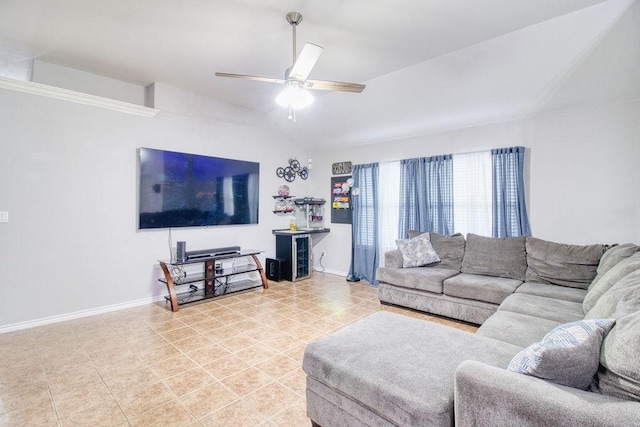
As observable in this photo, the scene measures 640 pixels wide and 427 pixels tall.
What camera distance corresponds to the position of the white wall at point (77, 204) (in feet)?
10.2

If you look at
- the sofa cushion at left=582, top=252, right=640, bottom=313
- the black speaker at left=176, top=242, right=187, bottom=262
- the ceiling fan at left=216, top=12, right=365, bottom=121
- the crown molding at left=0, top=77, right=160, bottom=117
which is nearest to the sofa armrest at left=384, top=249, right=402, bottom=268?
the sofa cushion at left=582, top=252, right=640, bottom=313

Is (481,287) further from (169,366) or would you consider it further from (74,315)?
(74,315)

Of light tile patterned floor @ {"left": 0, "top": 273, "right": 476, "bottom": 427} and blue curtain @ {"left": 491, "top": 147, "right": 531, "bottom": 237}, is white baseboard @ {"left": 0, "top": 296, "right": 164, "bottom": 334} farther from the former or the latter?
blue curtain @ {"left": 491, "top": 147, "right": 531, "bottom": 237}

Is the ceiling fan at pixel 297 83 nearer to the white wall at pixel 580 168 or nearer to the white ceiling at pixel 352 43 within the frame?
the white ceiling at pixel 352 43

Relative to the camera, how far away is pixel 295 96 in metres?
2.62

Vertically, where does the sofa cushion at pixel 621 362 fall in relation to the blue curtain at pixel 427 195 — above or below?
below

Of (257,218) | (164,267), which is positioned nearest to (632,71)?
(257,218)

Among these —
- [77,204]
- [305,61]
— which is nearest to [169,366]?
[77,204]

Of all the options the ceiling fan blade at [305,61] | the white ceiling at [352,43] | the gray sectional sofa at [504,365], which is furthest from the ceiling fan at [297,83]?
the gray sectional sofa at [504,365]

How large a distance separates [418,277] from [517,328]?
5.36ft

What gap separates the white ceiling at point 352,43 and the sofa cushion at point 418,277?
2.14 meters

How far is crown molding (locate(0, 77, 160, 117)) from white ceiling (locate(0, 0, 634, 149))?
38cm

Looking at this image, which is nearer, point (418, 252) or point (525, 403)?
point (525, 403)

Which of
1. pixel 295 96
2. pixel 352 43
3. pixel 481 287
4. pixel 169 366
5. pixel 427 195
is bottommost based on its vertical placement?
pixel 169 366
